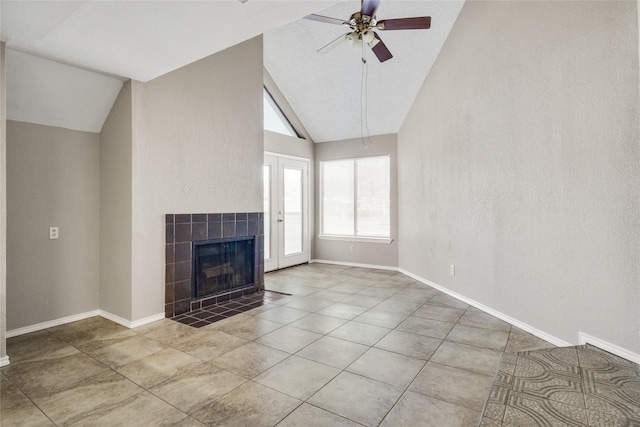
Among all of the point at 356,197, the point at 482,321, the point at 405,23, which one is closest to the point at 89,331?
the point at 482,321

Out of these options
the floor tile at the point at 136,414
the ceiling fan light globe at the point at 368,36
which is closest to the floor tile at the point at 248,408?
the floor tile at the point at 136,414

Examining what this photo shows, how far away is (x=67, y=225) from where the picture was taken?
10.9 ft

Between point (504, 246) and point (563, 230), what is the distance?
0.71 meters

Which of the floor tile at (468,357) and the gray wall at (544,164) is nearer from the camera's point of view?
the gray wall at (544,164)

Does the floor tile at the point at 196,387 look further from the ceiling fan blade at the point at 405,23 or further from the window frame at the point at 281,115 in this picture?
the window frame at the point at 281,115

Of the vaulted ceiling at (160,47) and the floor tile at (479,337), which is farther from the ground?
the vaulted ceiling at (160,47)

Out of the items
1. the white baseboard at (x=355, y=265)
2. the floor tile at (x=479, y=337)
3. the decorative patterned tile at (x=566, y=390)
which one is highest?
the decorative patterned tile at (x=566, y=390)

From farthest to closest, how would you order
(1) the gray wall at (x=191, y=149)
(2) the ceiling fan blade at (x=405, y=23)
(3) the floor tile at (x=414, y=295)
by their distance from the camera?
(3) the floor tile at (x=414, y=295), (1) the gray wall at (x=191, y=149), (2) the ceiling fan blade at (x=405, y=23)

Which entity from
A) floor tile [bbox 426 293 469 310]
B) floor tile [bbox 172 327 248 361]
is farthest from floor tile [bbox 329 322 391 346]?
floor tile [bbox 426 293 469 310]

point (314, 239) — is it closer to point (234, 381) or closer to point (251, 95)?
point (251, 95)

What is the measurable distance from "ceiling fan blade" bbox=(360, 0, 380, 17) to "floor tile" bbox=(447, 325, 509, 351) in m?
2.99

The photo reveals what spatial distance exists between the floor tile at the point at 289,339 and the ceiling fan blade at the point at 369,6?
→ 9.70 ft

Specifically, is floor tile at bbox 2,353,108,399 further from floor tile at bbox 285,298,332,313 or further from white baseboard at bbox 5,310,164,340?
floor tile at bbox 285,298,332,313

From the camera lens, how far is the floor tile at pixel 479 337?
110 inches
